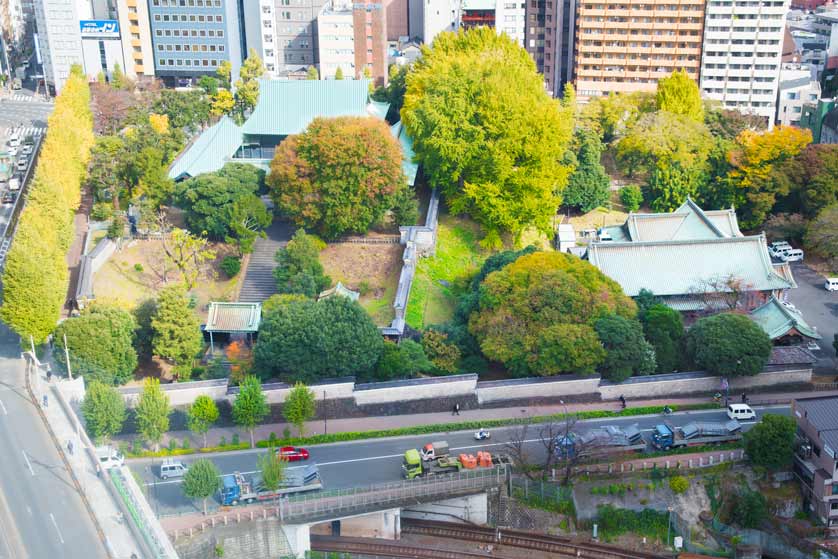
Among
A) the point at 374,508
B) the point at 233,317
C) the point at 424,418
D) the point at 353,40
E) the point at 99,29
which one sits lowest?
the point at 374,508

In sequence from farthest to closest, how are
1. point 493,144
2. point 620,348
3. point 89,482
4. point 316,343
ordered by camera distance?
1. point 493,144
2. point 620,348
3. point 316,343
4. point 89,482

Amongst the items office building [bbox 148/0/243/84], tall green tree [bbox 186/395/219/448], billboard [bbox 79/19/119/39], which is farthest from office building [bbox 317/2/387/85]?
tall green tree [bbox 186/395/219/448]

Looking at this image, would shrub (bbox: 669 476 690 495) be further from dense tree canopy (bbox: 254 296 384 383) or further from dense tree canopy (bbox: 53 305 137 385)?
dense tree canopy (bbox: 53 305 137 385)

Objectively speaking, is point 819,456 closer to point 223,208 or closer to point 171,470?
point 171,470

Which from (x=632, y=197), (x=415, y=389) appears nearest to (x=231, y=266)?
(x=415, y=389)

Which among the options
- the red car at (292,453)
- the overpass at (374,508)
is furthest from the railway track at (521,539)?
the red car at (292,453)

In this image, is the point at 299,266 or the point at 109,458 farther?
the point at 299,266
